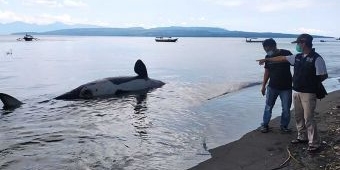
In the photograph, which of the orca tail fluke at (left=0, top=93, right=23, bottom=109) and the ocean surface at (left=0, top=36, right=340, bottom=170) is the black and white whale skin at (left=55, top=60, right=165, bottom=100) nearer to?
the ocean surface at (left=0, top=36, right=340, bottom=170)

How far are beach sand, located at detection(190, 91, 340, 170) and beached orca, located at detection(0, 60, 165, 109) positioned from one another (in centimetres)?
1050

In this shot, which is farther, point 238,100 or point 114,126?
point 238,100

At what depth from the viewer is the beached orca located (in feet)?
65.6

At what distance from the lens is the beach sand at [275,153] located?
28.0 feet

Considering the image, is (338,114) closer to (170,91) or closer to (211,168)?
(211,168)

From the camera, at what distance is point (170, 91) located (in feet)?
76.2

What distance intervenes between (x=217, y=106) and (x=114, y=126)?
215 inches

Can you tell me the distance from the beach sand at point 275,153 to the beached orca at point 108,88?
10497mm

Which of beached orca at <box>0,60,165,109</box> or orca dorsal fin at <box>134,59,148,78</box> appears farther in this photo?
orca dorsal fin at <box>134,59,148,78</box>

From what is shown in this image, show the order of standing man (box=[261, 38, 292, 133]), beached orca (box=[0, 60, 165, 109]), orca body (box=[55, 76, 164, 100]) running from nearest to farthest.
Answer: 1. standing man (box=[261, 38, 292, 133])
2. beached orca (box=[0, 60, 165, 109])
3. orca body (box=[55, 76, 164, 100])

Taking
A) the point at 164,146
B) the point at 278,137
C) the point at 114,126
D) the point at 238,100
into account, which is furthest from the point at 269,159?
the point at 238,100

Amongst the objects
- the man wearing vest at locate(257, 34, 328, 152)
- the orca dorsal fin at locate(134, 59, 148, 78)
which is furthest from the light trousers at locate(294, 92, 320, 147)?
the orca dorsal fin at locate(134, 59, 148, 78)

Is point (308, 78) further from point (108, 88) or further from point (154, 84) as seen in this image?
point (154, 84)

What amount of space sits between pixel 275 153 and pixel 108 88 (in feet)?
41.5
